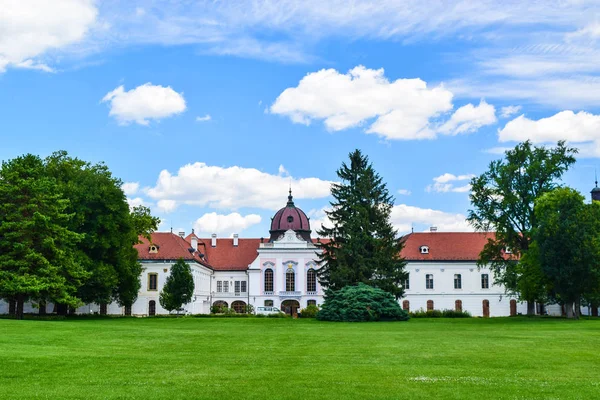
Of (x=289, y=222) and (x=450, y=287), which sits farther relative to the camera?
(x=289, y=222)

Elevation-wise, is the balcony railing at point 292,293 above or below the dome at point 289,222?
below

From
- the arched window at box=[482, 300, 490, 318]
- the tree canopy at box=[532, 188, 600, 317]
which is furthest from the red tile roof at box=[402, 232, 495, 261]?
the tree canopy at box=[532, 188, 600, 317]

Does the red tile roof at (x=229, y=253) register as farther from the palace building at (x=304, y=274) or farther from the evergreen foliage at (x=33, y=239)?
the evergreen foliage at (x=33, y=239)

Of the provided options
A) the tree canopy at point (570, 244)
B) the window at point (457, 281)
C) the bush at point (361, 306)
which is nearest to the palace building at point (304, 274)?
the window at point (457, 281)

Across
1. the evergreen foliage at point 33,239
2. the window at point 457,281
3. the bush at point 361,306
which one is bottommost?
the bush at point 361,306

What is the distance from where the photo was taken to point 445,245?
79.6 m

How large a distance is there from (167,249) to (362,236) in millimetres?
30135

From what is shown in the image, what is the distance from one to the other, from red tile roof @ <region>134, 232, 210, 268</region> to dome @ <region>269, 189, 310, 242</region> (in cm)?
964

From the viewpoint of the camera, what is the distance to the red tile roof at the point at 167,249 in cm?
7456

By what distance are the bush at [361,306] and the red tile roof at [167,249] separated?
27.8 meters

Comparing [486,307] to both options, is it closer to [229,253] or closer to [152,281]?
[229,253]

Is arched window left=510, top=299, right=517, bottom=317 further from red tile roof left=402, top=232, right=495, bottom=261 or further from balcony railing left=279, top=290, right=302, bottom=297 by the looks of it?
balcony railing left=279, top=290, right=302, bottom=297

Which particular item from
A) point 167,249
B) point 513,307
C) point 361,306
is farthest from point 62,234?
point 513,307

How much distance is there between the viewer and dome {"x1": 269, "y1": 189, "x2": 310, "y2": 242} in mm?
82000
